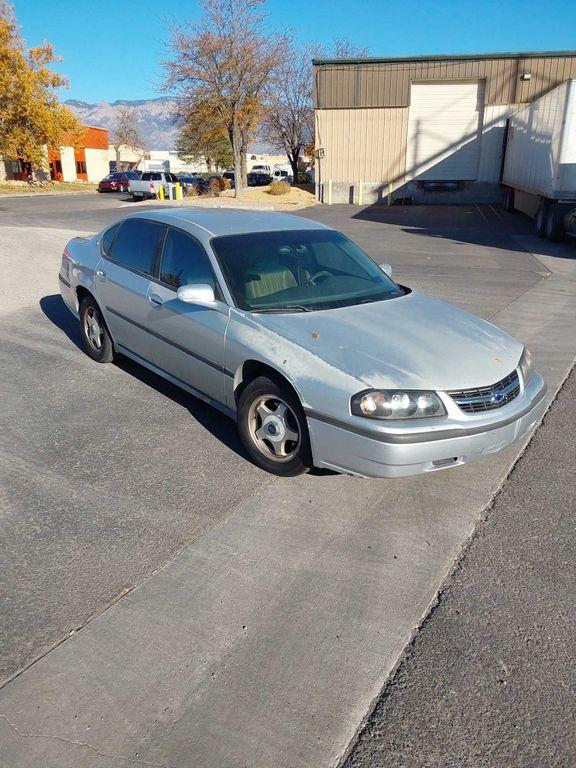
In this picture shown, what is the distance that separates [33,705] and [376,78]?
110ft

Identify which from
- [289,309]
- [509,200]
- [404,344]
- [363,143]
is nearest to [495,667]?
[404,344]

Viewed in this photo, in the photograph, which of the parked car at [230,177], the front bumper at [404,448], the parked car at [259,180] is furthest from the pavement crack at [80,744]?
the parked car at [259,180]

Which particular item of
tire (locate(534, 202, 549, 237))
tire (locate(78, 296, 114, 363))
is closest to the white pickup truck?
tire (locate(534, 202, 549, 237))

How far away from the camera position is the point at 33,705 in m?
2.30

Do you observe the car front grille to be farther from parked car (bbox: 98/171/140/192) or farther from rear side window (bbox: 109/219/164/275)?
parked car (bbox: 98/171/140/192)

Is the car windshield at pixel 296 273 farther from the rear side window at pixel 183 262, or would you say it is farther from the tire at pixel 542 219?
the tire at pixel 542 219

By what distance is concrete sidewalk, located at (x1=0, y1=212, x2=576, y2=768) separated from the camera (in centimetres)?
217

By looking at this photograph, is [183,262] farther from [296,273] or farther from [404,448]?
[404,448]

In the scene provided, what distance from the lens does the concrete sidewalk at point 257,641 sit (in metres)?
2.17

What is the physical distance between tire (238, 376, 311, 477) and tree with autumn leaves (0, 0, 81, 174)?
45798mm

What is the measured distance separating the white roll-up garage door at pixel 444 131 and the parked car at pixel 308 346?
29314mm

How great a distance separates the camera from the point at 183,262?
4.71 metres

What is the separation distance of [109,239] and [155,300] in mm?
1376

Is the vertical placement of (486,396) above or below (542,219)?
above
